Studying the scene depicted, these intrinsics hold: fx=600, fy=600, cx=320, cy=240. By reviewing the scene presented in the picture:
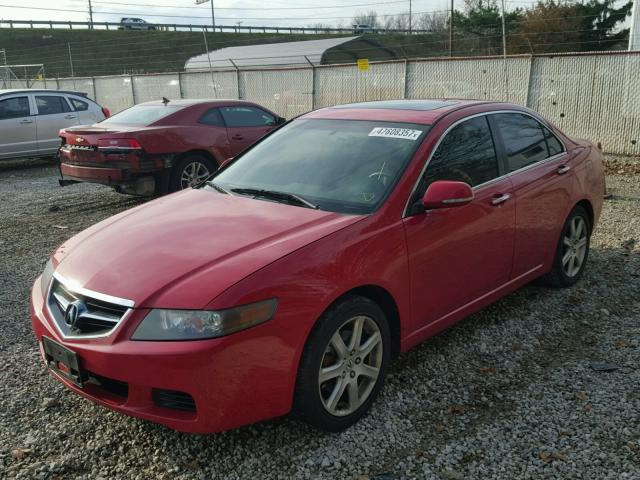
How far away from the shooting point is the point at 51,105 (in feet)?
42.0

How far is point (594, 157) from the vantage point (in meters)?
5.41

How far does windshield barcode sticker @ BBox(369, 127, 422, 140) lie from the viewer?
12.3ft

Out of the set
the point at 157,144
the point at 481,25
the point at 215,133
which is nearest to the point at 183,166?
the point at 157,144

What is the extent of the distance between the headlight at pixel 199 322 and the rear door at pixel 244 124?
672cm

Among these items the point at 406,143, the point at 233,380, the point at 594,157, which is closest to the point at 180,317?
the point at 233,380

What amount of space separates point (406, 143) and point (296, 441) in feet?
6.11

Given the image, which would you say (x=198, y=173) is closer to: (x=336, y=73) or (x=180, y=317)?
(x=180, y=317)

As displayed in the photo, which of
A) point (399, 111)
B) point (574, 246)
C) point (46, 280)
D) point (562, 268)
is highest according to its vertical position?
point (399, 111)

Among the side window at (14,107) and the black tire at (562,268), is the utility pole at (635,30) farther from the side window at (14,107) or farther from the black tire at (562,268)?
the side window at (14,107)

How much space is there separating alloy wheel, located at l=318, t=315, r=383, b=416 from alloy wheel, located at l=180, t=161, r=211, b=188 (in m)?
5.91

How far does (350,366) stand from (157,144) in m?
6.09

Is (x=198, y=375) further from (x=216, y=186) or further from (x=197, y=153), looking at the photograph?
(x=197, y=153)

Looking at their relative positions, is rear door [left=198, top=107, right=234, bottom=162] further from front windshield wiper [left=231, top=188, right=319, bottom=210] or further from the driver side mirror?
the driver side mirror

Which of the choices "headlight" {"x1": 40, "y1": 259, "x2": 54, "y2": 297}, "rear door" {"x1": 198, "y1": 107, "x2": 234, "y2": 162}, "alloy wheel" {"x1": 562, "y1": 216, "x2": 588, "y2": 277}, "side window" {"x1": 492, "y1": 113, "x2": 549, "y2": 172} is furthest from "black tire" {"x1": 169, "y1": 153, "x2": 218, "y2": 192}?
"alloy wheel" {"x1": 562, "y1": 216, "x2": 588, "y2": 277}
